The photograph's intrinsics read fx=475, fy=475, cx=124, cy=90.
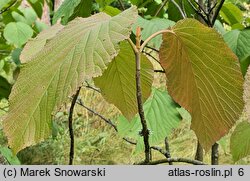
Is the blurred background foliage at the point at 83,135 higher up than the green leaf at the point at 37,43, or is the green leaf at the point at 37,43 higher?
the green leaf at the point at 37,43

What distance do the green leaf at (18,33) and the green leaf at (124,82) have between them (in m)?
0.74

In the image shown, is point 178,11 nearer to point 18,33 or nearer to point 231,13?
point 231,13

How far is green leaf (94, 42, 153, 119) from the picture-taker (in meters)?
0.58

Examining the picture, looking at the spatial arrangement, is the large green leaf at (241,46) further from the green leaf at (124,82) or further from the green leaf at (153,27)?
the green leaf at (124,82)

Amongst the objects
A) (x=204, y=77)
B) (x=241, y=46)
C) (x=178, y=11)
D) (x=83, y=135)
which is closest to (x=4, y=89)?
(x=178, y=11)

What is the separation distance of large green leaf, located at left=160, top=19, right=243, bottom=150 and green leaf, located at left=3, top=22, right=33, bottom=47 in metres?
0.85

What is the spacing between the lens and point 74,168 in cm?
53

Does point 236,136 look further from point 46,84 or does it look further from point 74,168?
point 46,84

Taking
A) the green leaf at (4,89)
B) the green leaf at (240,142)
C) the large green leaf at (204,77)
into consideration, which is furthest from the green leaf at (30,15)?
the large green leaf at (204,77)

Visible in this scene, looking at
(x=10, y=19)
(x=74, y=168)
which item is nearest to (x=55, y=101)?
(x=74, y=168)

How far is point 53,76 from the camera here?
15.7 inches

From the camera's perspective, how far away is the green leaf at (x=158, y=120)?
0.87 metres

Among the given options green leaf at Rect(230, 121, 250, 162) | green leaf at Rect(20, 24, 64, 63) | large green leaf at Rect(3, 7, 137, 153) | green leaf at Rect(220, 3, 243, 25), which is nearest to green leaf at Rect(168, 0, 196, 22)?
green leaf at Rect(220, 3, 243, 25)

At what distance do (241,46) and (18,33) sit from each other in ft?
2.34
